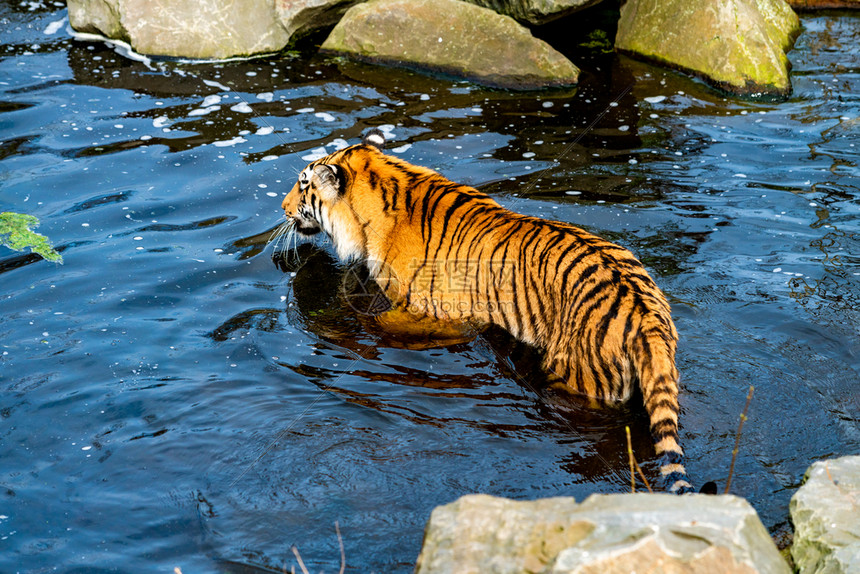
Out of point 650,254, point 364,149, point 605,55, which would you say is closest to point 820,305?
point 650,254

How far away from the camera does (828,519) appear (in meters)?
2.66

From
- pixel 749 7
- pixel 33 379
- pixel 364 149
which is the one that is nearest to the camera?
pixel 33 379

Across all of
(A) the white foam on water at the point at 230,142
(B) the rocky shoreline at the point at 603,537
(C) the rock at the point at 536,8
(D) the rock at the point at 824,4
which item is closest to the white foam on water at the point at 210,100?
(A) the white foam on water at the point at 230,142

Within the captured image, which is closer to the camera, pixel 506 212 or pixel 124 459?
pixel 124 459

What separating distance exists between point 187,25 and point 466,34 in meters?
3.04

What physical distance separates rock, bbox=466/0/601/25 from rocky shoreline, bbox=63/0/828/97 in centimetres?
1

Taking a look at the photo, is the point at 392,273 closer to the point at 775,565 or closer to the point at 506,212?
the point at 506,212

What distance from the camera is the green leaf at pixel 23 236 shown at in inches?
218

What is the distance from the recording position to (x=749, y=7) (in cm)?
861

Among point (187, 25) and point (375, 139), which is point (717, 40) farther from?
point (187, 25)

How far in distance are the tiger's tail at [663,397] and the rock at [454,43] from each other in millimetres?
5285

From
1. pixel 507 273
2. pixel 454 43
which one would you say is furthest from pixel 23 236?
pixel 454 43

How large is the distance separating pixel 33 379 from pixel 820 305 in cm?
460

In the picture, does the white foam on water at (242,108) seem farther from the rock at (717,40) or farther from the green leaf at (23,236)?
the rock at (717,40)
